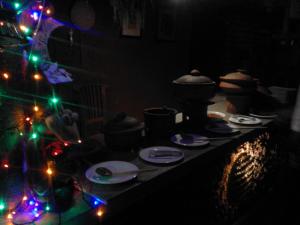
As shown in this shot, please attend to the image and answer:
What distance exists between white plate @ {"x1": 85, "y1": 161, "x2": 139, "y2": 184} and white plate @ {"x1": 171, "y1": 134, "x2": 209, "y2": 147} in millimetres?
560

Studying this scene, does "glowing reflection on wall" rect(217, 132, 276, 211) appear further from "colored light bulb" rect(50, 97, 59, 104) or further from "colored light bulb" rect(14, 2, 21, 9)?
"colored light bulb" rect(14, 2, 21, 9)

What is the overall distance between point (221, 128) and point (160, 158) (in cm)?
88

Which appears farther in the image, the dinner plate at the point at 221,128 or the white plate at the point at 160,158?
the dinner plate at the point at 221,128

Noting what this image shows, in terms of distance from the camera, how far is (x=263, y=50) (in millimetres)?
6324

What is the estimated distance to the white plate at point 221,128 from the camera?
7.63 feet

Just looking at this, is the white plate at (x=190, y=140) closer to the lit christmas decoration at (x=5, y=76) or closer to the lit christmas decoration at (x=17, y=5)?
the lit christmas decoration at (x=5, y=76)

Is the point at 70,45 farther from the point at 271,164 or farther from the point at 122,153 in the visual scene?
the point at 271,164

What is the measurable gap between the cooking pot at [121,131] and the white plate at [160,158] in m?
0.13

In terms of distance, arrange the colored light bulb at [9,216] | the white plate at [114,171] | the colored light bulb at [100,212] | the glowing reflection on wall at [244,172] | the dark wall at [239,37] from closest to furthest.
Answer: the colored light bulb at [9,216] → the colored light bulb at [100,212] → the white plate at [114,171] → the glowing reflection on wall at [244,172] → the dark wall at [239,37]

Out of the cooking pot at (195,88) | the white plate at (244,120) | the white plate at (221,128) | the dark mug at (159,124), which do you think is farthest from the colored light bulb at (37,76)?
the white plate at (244,120)

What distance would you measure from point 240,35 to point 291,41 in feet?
4.70

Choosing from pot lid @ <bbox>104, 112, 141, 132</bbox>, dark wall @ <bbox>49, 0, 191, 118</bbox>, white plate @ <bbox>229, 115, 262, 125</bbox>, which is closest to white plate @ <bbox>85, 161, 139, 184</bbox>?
pot lid @ <bbox>104, 112, 141, 132</bbox>

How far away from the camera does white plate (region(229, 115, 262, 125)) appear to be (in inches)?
103

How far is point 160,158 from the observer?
5.82 ft
